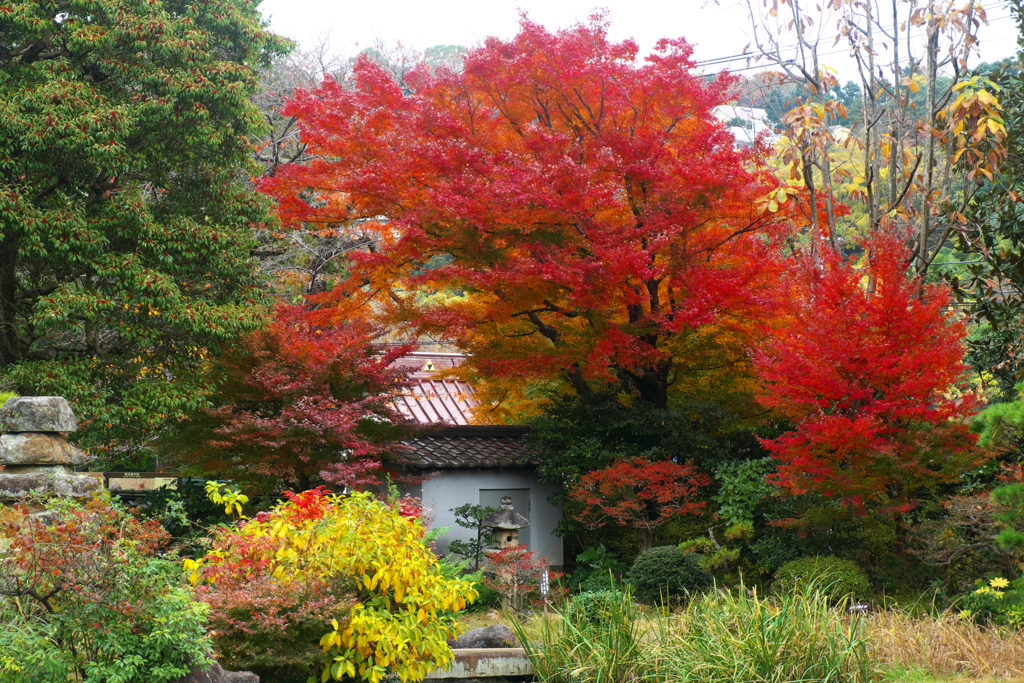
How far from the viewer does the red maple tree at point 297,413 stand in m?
11.8

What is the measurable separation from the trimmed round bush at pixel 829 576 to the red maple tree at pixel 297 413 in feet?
→ 17.3

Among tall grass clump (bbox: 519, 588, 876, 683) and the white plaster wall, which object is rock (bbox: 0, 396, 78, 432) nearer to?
tall grass clump (bbox: 519, 588, 876, 683)

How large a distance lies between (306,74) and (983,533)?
17.0 meters

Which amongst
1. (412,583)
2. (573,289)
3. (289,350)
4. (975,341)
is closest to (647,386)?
(573,289)

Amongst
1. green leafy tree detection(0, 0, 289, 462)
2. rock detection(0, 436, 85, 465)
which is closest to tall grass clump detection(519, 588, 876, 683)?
rock detection(0, 436, 85, 465)

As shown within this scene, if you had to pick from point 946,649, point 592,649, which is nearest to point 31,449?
point 592,649

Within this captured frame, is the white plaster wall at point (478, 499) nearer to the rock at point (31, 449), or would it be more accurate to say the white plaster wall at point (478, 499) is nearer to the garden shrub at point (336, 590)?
the rock at point (31, 449)

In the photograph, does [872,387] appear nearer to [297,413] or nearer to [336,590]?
[336,590]

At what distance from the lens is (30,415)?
7.80 m

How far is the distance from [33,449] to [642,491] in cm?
777

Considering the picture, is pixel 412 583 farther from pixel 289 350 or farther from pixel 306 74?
pixel 306 74

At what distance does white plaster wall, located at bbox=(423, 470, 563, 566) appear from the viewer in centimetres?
1416

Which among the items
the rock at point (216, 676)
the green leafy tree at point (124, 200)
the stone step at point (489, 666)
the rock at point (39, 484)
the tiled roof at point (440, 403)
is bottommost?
the stone step at point (489, 666)

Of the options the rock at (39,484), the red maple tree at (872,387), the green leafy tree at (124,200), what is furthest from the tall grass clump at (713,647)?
the green leafy tree at (124,200)
